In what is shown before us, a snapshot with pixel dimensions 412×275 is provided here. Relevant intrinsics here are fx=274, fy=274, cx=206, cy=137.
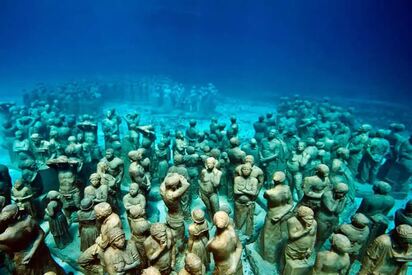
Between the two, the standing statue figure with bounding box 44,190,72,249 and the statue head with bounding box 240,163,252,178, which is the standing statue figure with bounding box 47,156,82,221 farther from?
the statue head with bounding box 240,163,252,178

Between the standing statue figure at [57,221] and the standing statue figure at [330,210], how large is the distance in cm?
559

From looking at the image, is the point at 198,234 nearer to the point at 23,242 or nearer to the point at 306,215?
the point at 306,215

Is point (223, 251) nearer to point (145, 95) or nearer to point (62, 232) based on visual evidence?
point (62, 232)

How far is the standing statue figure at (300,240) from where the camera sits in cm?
468

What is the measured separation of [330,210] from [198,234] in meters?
2.78

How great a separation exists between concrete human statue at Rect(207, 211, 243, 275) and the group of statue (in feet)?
0.05

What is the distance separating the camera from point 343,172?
24.2 ft

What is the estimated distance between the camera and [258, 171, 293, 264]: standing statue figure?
555cm

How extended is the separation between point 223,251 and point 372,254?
2484 millimetres

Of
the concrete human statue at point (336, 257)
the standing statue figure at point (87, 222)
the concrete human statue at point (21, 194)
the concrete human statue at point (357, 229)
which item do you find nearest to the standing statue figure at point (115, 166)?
the standing statue figure at point (87, 222)

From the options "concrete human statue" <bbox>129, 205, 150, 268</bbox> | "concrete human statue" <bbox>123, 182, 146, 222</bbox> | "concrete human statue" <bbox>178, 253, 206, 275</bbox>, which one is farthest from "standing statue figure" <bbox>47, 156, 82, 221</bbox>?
"concrete human statue" <bbox>178, 253, 206, 275</bbox>

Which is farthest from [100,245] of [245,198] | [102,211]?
[245,198]

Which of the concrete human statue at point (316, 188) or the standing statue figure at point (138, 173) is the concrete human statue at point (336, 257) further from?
the standing statue figure at point (138, 173)

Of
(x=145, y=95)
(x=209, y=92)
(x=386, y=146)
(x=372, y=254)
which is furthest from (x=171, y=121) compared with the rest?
(x=372, y=254)
